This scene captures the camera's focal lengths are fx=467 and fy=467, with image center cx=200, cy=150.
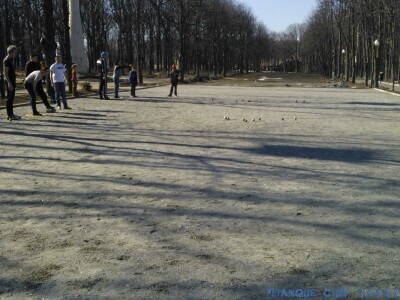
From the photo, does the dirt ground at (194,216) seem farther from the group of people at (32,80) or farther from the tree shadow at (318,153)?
the group of people at (32,80)

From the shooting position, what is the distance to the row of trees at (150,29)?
4962 centimetres

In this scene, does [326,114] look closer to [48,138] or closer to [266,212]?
[48,138]

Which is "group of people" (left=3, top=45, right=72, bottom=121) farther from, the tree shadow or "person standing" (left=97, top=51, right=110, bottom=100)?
the tree shadow

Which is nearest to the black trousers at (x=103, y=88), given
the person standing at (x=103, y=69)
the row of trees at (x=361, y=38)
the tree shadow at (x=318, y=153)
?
the person standing at (x=103, y=69)

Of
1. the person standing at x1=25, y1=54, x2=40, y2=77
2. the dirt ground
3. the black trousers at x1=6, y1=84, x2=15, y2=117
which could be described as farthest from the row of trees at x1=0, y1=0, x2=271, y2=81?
the dirt ground

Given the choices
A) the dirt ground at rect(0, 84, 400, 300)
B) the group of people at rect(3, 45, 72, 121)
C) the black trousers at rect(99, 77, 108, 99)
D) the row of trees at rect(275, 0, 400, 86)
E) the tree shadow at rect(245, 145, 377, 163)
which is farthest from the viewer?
the row of trees at rect(275, 0, 400, 86)

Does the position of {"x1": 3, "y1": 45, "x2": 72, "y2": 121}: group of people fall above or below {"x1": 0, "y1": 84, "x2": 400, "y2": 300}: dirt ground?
above

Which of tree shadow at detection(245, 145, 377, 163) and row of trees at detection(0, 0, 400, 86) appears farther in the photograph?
row of trees at detection(0, 0, 400, 86)

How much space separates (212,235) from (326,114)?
12933 mm

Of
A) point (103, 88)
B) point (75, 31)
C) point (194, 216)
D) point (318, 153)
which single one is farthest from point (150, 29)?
point (194, 216)

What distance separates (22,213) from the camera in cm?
527

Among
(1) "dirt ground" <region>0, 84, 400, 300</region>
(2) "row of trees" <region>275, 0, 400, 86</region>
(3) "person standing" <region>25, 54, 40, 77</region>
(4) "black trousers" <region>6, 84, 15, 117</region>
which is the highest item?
(2) "row of trees" <region>275, 0, 400, 86</region>

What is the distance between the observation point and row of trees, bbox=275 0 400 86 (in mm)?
41781

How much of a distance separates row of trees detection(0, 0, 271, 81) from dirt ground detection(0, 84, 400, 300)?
104ft
